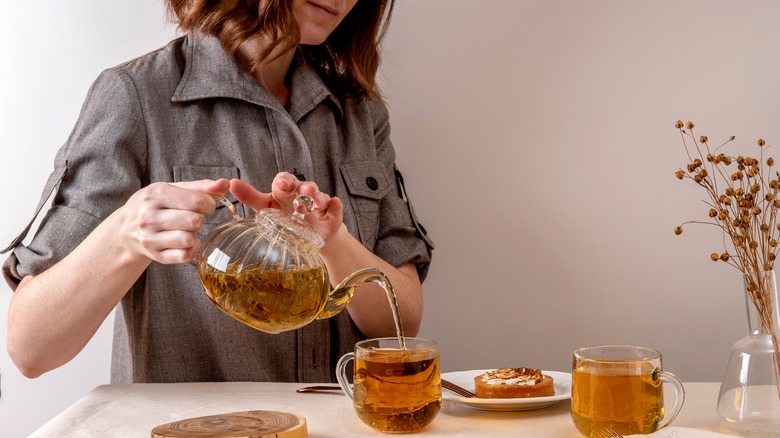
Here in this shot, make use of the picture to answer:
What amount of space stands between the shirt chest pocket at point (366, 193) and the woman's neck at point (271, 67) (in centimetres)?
19

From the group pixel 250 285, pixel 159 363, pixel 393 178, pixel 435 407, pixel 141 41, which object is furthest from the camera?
pixel 141 41

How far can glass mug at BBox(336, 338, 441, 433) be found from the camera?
3.45ft

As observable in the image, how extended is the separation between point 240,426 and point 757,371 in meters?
0.65

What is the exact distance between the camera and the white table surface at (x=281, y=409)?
1084mm

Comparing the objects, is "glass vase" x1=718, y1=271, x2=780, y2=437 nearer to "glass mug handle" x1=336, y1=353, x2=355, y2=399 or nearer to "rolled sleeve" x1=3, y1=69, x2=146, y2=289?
"glass mug handle" x1=336, y1=353, x2=355, y2=399

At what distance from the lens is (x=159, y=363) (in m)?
1.48

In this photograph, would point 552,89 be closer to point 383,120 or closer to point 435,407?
point 383,120

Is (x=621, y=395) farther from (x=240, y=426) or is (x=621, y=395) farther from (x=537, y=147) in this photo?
(x=537, y=147)

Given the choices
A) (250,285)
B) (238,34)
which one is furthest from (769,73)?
(250,285)

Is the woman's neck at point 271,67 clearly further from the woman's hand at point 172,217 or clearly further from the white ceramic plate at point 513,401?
the white ceramic plate at point 513,401

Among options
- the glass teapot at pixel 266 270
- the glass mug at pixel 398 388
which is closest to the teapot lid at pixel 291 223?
the glass teapot at pixel 266 270

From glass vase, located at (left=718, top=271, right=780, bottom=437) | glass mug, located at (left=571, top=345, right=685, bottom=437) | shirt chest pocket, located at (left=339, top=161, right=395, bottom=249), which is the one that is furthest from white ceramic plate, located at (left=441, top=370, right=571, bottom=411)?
shirt chest pocket, located at (left=339, top=161, right=395, bottom=249)

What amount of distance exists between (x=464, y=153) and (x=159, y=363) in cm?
82

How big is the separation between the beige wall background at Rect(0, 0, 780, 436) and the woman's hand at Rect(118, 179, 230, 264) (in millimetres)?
910
